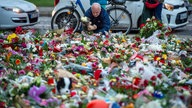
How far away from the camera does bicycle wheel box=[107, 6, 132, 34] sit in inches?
521

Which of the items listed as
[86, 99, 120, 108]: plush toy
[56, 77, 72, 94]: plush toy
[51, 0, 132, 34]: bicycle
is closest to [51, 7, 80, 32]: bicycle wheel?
[51, 0, 132, 34]: bicycle

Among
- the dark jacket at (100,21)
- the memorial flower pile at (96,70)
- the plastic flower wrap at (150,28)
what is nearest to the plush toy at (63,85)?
the memorial flower pile at (96,70)

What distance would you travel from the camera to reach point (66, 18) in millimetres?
13102

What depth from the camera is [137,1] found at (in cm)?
Result: 1374

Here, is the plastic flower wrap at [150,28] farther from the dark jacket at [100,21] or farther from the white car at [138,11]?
the white car at [138,11]

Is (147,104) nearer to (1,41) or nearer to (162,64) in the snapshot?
(162,64)

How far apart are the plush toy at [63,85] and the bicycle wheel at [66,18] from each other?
7689mm

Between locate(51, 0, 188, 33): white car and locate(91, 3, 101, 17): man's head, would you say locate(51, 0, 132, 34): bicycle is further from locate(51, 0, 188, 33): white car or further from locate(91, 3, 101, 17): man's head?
locate(91, 3, 101, 17): man's head

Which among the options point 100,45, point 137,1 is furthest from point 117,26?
point 100,45

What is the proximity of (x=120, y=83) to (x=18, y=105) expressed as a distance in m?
1.11

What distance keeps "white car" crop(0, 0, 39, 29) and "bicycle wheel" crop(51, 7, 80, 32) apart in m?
1.07

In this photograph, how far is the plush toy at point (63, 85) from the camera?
5.00m

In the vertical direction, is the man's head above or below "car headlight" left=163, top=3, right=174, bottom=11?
above

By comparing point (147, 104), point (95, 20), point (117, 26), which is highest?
point (147, 104)
